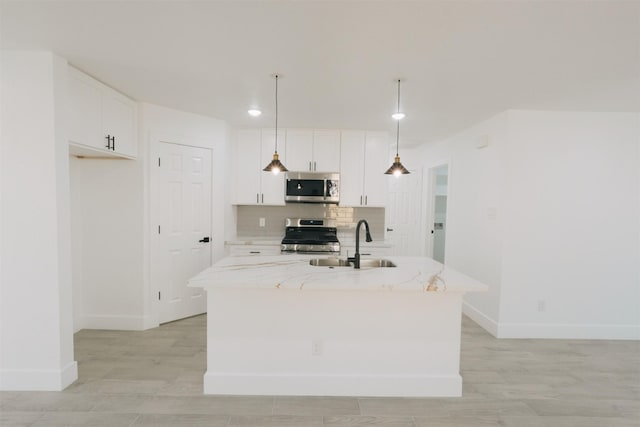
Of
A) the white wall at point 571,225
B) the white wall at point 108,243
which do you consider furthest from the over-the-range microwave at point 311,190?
the white wall at point 571,225

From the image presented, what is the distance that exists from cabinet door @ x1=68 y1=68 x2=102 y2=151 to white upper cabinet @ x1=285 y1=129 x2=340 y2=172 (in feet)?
7.38

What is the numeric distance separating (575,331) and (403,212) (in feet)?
10.7

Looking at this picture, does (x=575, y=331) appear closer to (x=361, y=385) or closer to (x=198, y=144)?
(x=361, y=385)

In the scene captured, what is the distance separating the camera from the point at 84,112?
9.06ft

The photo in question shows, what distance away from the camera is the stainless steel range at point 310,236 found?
4.45 metres

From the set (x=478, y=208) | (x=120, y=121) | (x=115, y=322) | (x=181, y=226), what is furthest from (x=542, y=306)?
(x=120, y=121)

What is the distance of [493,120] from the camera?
3.83 m

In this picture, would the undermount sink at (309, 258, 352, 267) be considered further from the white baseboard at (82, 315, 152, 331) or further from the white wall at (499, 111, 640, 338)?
the white baseboard at (82, 315, 152, 331)

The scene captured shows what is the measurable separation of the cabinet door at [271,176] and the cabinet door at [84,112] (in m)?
2.01

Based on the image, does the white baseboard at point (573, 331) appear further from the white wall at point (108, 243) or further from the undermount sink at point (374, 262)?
the white wall at point (108, 243)

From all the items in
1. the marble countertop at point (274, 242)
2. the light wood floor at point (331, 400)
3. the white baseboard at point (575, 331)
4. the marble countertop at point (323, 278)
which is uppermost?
the marble countertop at point (323, 278)

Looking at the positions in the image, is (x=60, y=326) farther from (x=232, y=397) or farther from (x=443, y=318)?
(x=443, y=318)

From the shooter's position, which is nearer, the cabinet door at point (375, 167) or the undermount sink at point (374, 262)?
the undermount sink at point (374, 262)

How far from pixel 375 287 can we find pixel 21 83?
9.20 feet
